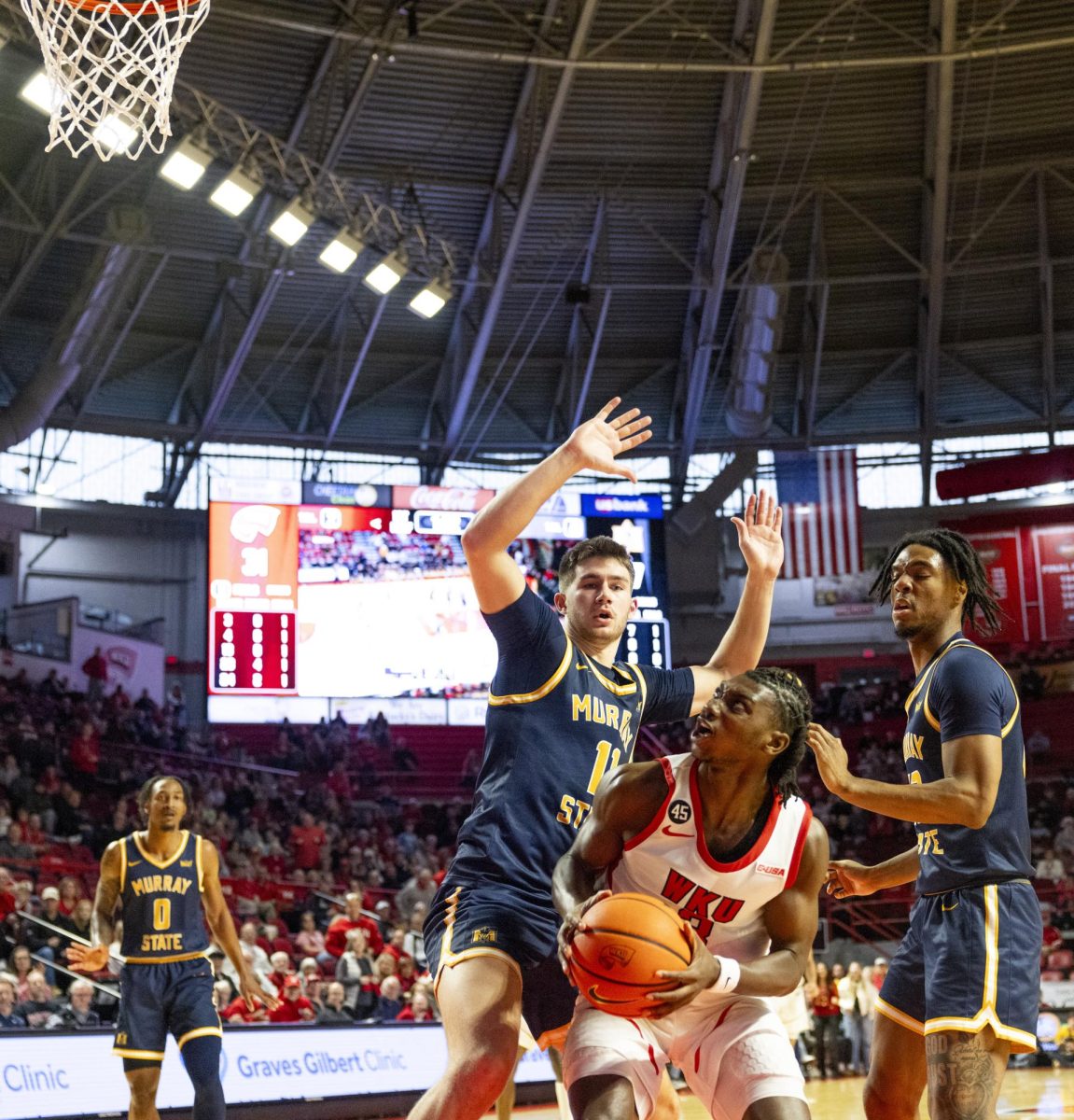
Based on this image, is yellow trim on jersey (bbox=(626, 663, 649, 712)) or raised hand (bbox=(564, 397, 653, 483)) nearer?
raised hand (bbox=(564, 397, 653, 483))

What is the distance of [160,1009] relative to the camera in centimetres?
777

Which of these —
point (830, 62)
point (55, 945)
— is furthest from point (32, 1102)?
point (830, 62)

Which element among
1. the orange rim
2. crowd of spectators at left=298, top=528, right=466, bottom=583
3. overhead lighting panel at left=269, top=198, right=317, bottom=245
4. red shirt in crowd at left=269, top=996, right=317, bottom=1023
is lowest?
red shirt in crowd at left=269, top=996, right=317, bottom=1023

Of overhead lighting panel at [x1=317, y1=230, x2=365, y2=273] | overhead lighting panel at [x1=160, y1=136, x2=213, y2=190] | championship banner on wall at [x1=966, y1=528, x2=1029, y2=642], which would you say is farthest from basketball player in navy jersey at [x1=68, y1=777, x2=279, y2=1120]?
championship banner on wall at [x1=966, y1=528, x2=1029, y2=642]

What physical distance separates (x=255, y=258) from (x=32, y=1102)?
14.1 m

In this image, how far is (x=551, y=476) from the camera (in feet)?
15.0

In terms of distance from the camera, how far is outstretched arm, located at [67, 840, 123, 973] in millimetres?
7824

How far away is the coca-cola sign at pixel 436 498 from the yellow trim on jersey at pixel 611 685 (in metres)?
16.3

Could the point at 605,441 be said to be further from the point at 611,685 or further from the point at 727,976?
the point at 727,976

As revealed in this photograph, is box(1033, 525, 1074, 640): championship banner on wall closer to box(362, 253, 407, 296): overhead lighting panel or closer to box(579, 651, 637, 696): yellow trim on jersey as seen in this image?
box(362, 253, 407, 296): overhead lighting panel

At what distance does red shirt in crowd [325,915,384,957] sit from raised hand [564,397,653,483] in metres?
11.0

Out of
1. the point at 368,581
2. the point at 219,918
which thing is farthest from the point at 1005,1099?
the point at 368,581

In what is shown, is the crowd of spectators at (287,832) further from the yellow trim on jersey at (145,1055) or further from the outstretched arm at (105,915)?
the yellow trim on jersey at (145,1055)

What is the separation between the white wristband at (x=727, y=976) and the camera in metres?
4.00
